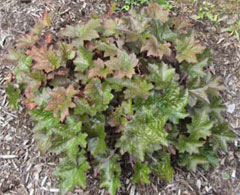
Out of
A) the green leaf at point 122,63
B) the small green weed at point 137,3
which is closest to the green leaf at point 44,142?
the green leaf at point 122,63

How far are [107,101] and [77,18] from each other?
1.22 metres

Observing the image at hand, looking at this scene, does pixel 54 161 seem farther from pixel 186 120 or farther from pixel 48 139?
pixel 186 120

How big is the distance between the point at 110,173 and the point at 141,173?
0.21 meters

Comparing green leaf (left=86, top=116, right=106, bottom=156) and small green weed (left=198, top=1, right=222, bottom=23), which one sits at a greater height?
small green weed (left=198, top=1, right=222, bottom=23)

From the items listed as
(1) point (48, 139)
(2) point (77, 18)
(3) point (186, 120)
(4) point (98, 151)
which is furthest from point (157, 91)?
(2) point (77, 18)

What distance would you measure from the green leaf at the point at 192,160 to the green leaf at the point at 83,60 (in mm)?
917

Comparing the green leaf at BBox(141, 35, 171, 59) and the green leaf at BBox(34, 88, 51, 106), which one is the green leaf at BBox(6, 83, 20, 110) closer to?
the green leaf at BBox(34, 88, 51, 106)

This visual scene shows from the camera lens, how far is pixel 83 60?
2.50 meters

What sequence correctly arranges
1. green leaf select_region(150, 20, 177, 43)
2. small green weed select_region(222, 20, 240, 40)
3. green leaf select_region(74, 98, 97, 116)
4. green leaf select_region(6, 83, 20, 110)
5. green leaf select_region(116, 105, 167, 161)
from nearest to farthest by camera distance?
green leaf select_region(116, 105, 167, 161), green leaf select_region(74, 98, 97, 116), green leaf select_region(150, 20, 177, 43), green leaf select_region(6, 83, 20, 110), small green weed select_region(222, 20, 240, 40)

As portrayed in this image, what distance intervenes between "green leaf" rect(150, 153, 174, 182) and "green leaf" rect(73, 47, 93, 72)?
800mm

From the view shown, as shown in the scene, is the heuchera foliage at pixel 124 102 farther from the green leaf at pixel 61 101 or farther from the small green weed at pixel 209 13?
the small green weed at pixel 209 13

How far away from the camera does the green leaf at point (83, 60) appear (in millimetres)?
2500

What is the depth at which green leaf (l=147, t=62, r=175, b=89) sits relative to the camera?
2.40 m

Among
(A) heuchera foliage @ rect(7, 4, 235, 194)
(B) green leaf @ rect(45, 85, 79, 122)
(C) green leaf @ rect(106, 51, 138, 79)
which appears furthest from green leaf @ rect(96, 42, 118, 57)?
(B) green leaf @ rect(45, 85, 79, 122)
